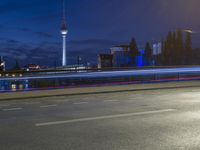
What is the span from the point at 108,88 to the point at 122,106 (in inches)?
344

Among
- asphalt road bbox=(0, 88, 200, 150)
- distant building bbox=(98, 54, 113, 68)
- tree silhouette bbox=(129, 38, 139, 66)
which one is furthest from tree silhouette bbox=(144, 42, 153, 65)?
asphalt road bbox=(0, 88, 200, 150)

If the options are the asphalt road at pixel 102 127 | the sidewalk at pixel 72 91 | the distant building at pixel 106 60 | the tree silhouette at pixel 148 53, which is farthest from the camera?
the tree silhouette at pixel 148 53

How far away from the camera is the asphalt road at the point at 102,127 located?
8.56m

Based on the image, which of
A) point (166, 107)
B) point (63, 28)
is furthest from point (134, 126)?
point (63, 28)

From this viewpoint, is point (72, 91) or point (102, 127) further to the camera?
point (72, 91)

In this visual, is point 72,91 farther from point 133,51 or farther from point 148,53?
point 148,53

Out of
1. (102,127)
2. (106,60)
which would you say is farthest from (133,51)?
(102,127)

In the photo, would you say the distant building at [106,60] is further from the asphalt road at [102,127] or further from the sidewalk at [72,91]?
the asphalt road at [102,127]

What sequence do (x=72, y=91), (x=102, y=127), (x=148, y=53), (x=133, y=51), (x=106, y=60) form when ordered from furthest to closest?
1. (x=148, y=53)
2. (x=133, y=51)
3. (x=106, y=60)
4. (x=72, y=91)
5. (x=102, y=127)

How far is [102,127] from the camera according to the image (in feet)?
34.7

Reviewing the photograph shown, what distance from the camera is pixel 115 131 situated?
32.8 feet

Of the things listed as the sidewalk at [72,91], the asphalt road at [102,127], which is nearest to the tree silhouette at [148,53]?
the sidewalk at [72,91]

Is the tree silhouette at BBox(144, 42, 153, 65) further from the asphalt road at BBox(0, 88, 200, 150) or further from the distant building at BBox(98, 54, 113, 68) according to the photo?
the asphalt road at BBox(0, 88, 200, 150)

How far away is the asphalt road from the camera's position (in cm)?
856
